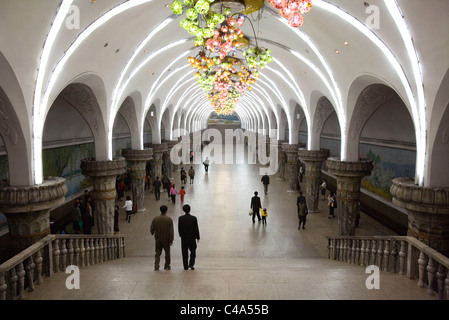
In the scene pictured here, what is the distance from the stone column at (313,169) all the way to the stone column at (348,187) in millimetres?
3584

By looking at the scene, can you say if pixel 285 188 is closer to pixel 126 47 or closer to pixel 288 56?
pixel 288 56

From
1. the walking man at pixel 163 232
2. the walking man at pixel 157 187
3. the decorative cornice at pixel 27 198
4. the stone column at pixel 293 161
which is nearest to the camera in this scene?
the walking man at pixel 163 232

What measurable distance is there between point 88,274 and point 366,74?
7184 mm

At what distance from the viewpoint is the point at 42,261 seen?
4977 mm

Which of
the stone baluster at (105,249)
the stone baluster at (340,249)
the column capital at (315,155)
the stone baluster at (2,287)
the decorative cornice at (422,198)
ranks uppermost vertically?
the column capital at (315,155)

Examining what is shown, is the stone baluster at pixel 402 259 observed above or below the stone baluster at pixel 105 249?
above

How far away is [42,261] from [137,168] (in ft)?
31.3

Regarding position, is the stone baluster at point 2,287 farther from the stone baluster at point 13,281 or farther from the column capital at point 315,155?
the column capital at point 315,155

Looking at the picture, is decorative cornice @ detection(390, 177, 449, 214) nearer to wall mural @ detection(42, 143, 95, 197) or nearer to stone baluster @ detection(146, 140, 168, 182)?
wall mural @ detection(42, 143, 95, 197)

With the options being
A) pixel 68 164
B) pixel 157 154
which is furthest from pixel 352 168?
pixel 157 154

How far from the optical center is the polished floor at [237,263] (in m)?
4.32

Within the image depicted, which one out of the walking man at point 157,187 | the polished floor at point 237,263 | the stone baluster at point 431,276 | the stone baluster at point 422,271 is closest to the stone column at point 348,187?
the polished floor at point 237,263

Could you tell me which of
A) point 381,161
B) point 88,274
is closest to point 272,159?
point 381,161

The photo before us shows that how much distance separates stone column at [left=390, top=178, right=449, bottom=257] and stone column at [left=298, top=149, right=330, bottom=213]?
7.47m
